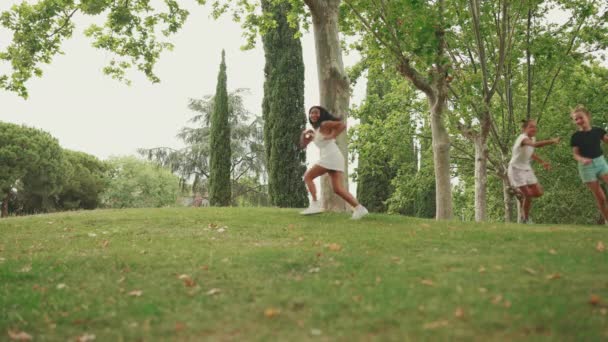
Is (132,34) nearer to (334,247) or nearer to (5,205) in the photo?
(334,247)

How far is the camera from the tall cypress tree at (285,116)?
29391mm

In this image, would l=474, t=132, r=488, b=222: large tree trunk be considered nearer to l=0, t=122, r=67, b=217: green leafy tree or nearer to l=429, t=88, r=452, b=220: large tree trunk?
l=429, t=88, r=452, b=220: large tree trunk

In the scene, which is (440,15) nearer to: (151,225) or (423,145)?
(151,225)

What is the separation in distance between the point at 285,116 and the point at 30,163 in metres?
25.8

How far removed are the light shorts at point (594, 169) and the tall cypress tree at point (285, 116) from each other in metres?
20.4

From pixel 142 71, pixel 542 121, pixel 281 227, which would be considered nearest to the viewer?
pixel 281 227

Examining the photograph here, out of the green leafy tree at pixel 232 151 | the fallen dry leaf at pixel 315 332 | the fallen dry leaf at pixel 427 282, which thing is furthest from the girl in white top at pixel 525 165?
the green leafy tree at pixel 232 151

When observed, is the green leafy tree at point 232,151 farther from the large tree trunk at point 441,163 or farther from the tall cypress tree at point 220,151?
the large tree trunk at point 441,163

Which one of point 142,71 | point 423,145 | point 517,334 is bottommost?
point 517,334

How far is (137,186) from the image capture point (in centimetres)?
5734

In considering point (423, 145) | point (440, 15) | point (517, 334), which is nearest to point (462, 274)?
point (517, 334)

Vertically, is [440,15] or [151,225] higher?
[440,15]

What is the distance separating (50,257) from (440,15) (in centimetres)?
1053

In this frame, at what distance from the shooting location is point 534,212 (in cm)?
2833
